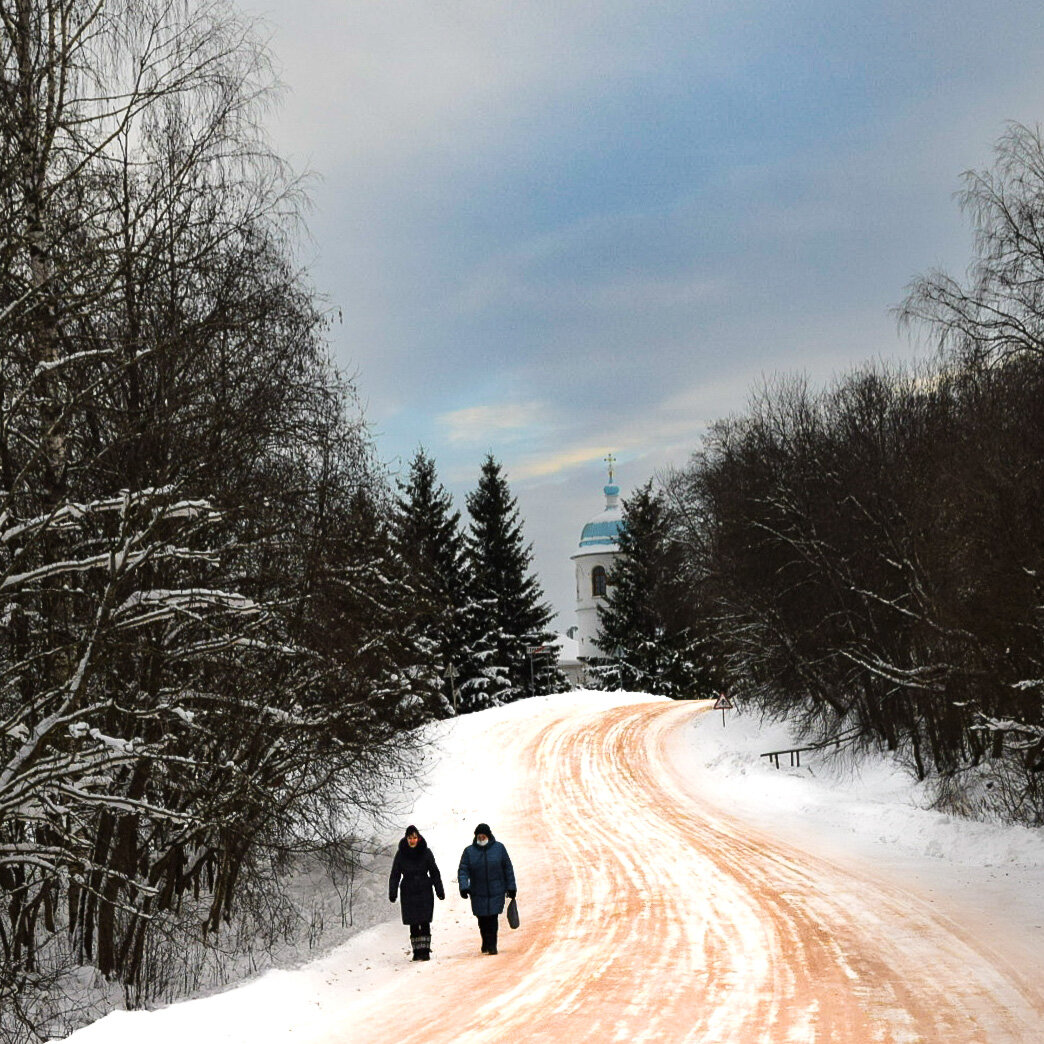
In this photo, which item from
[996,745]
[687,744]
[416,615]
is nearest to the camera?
→ [416,615]

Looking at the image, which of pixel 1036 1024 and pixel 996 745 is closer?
pixel 1036 1024

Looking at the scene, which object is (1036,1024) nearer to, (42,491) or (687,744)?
(42,491)

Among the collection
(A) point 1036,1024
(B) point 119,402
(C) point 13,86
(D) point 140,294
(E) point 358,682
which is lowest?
(A) point 1036,1024

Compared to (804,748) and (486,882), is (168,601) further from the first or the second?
(804,748)

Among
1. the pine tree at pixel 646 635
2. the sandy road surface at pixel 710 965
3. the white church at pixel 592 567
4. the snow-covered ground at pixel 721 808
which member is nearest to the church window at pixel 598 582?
the white church at pixel 592 567

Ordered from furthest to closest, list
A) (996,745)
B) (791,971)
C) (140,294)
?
(996,745)
(140,294)
(791,971)

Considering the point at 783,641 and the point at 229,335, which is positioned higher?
the point at 229,335

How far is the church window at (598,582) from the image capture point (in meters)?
91.3

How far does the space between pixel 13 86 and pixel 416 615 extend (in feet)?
30.5

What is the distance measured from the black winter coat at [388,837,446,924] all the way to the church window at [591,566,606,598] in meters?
77.8

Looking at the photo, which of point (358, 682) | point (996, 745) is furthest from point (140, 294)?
point (996, 745)

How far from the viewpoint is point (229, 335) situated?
13031 millimetres

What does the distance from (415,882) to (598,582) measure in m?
78.6

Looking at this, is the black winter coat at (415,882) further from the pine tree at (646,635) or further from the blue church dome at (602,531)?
the blue church dome at (602,531)
